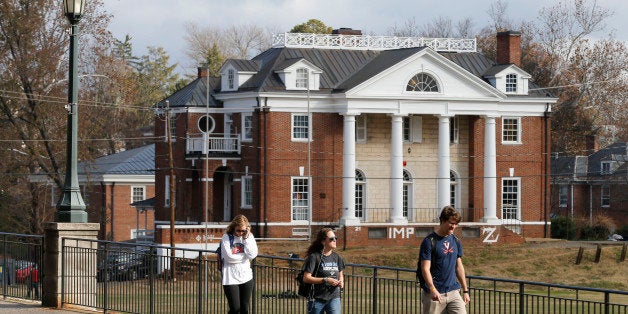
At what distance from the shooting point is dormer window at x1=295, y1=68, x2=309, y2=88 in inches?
2667

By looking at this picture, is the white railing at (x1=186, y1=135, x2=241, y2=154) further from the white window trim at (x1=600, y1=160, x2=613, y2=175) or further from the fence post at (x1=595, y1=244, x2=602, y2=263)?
the white window trim at (x1=600, y1=160, x2=613, y2=175)

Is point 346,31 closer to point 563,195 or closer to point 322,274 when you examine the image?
point 563,195

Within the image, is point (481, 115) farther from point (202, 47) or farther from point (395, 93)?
point (202, 47)

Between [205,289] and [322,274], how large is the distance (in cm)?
513

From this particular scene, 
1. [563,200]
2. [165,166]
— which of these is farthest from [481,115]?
[563,200]

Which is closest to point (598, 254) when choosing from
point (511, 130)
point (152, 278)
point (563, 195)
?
point (511, 130)

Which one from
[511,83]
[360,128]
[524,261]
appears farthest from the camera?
[511,83]

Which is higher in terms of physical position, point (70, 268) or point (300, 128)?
point (300, 128)

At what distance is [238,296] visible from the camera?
64.2 feet

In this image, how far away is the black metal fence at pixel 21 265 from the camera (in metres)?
26.4

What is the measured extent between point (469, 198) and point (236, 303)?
52.3 meters

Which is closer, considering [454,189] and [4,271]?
[4,271]

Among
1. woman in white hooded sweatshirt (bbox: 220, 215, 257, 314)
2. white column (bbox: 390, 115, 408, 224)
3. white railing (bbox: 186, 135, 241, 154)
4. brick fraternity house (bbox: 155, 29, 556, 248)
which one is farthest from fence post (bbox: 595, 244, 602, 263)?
woman in white hooded sweatshirt (bbox: 220, 215, 257, 314)

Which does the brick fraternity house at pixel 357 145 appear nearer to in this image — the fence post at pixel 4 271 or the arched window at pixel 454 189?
the arched window at pixel 454 189
